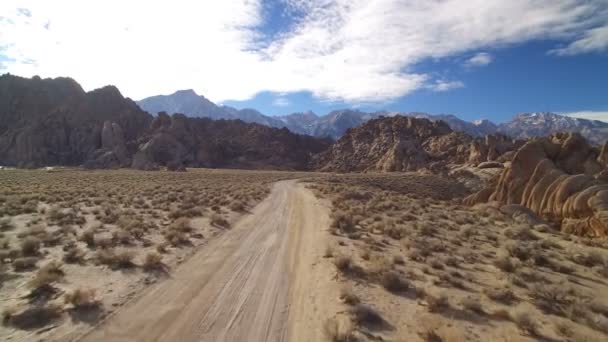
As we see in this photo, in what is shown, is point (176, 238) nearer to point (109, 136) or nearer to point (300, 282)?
point (300, 282)

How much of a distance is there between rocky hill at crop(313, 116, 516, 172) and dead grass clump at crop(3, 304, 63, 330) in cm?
6337

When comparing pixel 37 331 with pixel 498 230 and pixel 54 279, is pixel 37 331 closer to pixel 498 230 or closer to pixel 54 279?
pixel 54 279

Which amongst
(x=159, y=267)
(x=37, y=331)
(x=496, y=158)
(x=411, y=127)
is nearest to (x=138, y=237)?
(x=159, y=267)

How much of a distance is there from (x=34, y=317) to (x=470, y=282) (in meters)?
9.77

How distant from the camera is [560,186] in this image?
16.1 metres

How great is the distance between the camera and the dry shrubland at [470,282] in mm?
5879

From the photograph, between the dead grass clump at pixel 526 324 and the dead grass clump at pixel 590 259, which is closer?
the dead grass clump at pixel 526 324

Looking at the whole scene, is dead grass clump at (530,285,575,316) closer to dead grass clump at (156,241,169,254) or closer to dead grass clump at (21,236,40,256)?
dead grass clump at (156,241,169,254)

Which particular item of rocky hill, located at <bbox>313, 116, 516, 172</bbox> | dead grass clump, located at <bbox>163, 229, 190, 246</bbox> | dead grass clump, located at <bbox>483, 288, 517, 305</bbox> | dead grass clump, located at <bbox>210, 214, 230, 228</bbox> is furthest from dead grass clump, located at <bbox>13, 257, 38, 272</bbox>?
rocky hill, located at <bbox>313, 116, 516, 172</bbox>

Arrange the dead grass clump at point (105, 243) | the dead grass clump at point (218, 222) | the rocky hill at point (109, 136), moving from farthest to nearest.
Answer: the rocky hill at point (109, 136) → the dead grass clump at point (218, 222) → the dead grass clump at point (105, 243)

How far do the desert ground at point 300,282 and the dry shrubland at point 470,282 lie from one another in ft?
0.12

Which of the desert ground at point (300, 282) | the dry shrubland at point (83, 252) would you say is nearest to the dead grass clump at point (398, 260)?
the desert ground at point (300, 282)

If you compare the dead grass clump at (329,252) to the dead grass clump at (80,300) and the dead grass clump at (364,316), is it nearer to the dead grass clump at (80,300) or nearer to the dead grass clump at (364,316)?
the dead grass clump at (364,316)

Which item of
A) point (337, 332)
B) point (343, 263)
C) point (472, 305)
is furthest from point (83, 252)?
point (472, 305)
